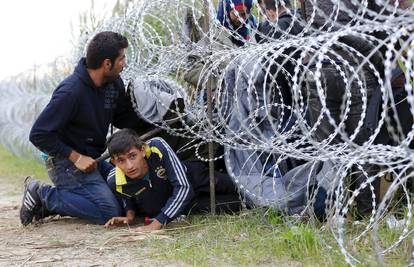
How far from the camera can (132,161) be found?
5.49 m

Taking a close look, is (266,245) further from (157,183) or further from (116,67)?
(116,67)

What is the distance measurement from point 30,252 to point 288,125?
1984 millimetres

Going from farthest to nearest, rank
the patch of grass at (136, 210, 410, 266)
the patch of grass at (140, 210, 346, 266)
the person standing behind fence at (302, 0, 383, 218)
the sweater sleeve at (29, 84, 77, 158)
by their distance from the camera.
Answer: the sweater sleeve at (29, 84, 77, 158)
the person standing behind fence at (302, 0, 383, 218)
the patch of grass at (140, 210, 346, 266)
the patch of grass at (136, 210, 410, 266)

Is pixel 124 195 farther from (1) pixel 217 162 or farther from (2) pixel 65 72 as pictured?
(2) pixel 65 72

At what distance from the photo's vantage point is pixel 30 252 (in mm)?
5039

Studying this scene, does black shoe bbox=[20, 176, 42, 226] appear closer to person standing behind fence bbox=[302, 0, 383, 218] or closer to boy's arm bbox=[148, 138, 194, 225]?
boy's arm bbox=[148, 138, 194, 225]

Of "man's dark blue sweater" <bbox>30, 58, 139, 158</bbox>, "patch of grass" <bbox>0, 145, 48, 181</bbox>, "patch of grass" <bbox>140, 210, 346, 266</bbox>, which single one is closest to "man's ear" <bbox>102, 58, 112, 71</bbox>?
"man's dark blue sweater" <bbox>30, 58, 139, 158</bbox>

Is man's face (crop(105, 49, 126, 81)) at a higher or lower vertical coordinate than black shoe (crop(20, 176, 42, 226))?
higher

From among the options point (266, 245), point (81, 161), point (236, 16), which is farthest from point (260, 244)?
point (236, 16)

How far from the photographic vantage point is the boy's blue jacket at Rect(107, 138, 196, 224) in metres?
5.55

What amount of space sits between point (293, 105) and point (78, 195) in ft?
6.79

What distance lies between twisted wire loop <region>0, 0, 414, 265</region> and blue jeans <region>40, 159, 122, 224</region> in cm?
65

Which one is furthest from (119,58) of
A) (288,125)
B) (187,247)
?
(187,247)

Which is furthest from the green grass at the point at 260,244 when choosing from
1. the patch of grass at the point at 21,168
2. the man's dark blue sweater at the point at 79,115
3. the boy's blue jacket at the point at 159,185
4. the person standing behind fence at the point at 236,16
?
the patch of grass at the point at 21,168
